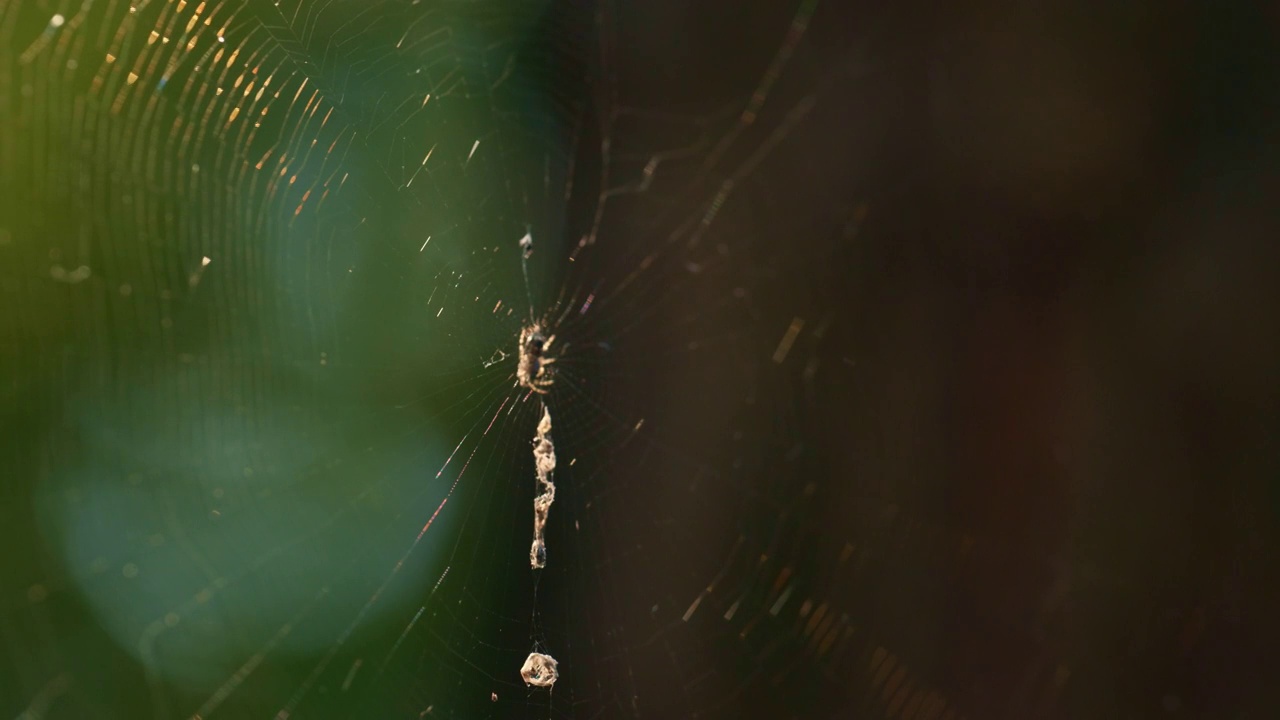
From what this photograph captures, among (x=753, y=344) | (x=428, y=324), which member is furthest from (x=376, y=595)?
(x=753, y=344)

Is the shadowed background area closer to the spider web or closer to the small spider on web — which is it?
the spider web

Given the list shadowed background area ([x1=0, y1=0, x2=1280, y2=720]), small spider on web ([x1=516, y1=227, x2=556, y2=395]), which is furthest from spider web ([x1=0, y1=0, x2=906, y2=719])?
small spider on web ([x1=516, y1=227, x2=556, y2=395])

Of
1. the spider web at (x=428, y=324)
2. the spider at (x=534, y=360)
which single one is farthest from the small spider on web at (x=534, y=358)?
the spider web at (x=428, y=324)

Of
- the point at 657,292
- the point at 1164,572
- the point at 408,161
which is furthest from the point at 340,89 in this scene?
the point at 1164,572

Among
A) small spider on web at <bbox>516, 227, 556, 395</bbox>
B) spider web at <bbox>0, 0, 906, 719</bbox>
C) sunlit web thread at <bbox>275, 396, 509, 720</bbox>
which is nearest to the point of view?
spider web at <bbox>0, 0, 906, 719</bbox>

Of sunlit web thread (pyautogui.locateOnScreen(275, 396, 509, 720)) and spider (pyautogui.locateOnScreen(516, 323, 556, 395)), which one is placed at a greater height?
spider (pyautogui.locateOnScreen(516, 323, 556, 395))

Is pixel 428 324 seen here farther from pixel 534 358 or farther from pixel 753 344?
pixel 753 344
